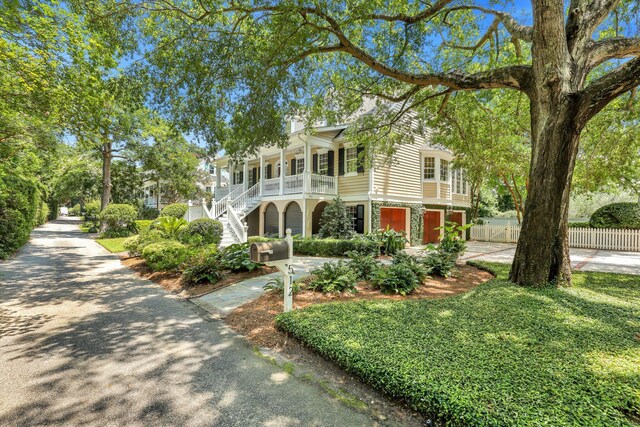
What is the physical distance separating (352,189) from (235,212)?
6.13 meters

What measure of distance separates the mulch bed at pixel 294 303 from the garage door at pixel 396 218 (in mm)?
7874

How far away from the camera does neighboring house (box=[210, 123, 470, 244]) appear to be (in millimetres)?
13867

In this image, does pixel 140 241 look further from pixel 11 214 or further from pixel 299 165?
pixel 299 165

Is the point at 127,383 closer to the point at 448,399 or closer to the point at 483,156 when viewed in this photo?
the point at 448,399

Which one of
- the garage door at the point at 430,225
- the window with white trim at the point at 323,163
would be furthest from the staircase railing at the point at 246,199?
the garage door at the point at 430,225

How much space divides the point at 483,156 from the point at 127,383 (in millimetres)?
14335

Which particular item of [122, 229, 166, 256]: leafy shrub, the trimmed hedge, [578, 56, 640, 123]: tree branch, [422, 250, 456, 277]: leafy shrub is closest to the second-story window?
the trimmed hedge

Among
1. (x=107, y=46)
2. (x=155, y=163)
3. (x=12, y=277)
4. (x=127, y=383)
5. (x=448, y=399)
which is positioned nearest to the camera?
(x=448, y=399)

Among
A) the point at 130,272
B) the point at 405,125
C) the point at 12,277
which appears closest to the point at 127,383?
the point at 130,272

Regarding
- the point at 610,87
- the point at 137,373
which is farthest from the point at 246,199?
the point at 610,87

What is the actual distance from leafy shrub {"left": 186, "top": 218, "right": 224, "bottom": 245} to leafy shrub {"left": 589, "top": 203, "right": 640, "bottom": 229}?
19.0 meters

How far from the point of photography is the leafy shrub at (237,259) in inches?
303

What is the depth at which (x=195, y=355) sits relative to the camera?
11.7ft

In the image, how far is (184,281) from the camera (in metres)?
7.10
